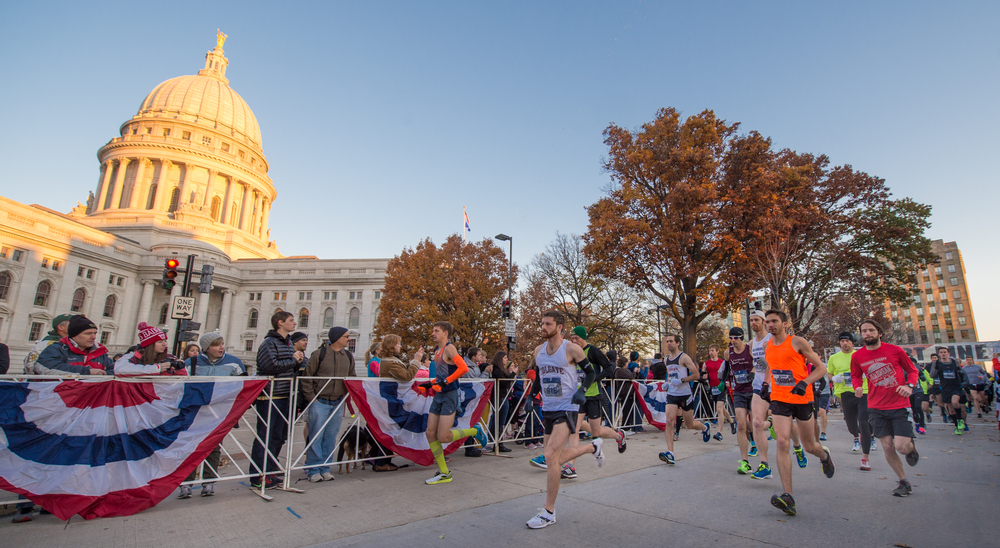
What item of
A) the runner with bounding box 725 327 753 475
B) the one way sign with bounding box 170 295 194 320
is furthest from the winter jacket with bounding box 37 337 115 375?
the runner with bounding box 725 327 753 475

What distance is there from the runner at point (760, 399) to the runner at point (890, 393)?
1.12m

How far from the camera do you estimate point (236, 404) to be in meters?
5.46

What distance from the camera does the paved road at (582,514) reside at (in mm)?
3828

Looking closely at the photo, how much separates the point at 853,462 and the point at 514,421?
5766 millimetres

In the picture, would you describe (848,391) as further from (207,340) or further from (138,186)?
(138,186)

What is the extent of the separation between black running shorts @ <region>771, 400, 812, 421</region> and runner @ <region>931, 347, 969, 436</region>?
10057mm

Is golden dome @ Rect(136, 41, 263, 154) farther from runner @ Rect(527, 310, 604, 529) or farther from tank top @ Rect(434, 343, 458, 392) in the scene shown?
runner @ Rect(527, 310, 604, 529)

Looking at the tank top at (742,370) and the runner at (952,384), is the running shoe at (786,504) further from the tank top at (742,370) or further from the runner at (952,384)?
the runner at (952,384)

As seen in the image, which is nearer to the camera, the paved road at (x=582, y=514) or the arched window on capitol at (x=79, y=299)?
the paved road at (x=582, y=514)

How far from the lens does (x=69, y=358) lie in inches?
213

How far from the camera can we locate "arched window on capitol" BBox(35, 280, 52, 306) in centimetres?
5004

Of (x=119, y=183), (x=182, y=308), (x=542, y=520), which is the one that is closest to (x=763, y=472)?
(x=542, y=520)

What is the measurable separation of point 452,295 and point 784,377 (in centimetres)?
2941

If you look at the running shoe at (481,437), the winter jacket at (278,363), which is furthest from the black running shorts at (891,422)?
the winter jacket at (278,363)
